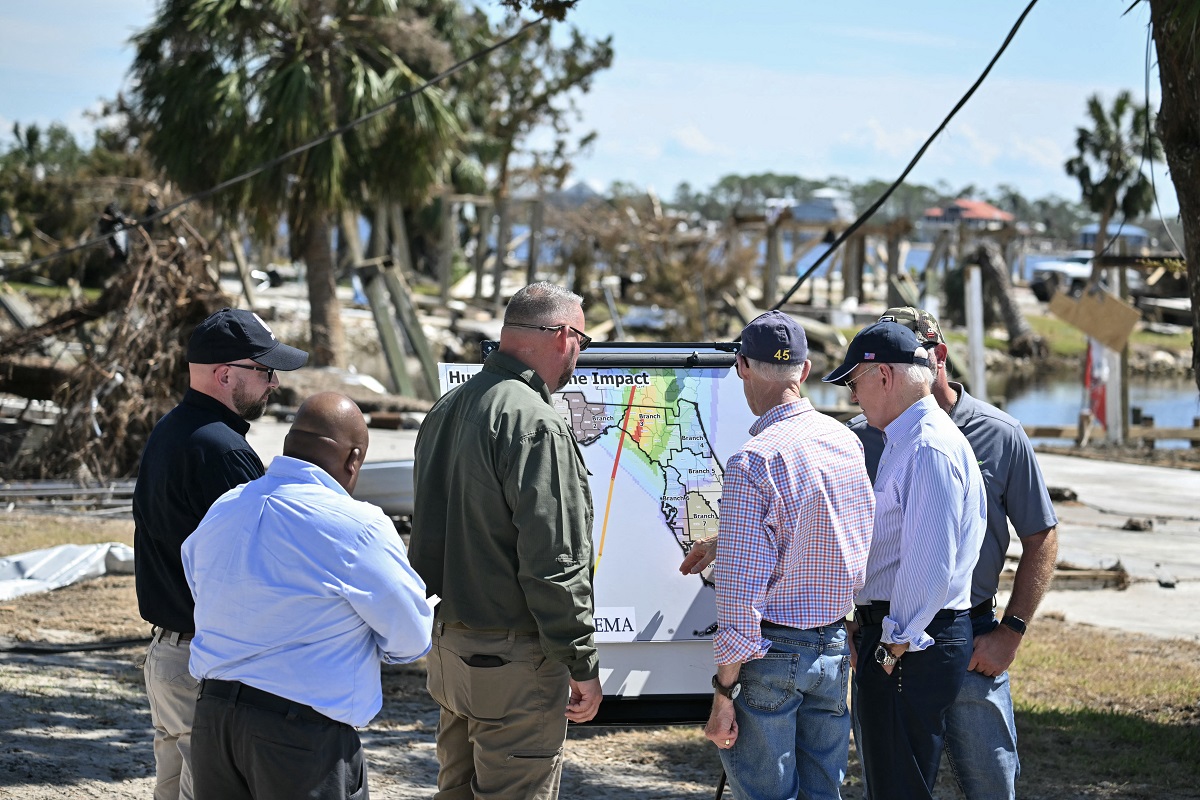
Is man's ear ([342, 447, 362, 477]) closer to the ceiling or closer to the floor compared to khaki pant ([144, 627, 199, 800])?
closer to the ceiling

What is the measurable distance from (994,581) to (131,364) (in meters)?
10.3

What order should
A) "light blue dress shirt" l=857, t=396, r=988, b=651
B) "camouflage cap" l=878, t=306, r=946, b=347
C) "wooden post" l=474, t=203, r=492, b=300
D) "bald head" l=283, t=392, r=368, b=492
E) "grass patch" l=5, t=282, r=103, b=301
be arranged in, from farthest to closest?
"wooden post" l=474, t=203, r=492, b=300 < "grass patch" l=5, t=282, r=103, b=301 < "camouflage cap" l=878, t=306, r=946, b=347 < "light blue dress shirt" l=857, t=396, r=988, b=651 < "bald head" l=283, t=392, r=368, b=492

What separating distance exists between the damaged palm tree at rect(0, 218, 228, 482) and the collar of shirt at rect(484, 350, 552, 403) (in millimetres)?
9340

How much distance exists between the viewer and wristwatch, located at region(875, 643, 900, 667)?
3.72 meters

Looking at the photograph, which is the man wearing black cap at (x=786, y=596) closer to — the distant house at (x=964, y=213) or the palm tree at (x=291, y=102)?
the palm tree at (x=291, y=102)

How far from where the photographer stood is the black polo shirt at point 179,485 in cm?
356

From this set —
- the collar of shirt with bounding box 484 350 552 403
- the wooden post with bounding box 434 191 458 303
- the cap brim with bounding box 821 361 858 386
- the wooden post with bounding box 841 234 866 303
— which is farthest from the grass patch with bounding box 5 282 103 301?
the wooden post with bounding box 841 234 866 303

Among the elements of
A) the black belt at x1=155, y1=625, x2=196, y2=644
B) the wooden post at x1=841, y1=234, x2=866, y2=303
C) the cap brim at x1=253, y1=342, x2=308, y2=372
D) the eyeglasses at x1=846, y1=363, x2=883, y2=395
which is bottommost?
the black belt at x1=155, y1=625, x2=196, y2=644

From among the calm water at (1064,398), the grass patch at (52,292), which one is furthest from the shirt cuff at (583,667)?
the calm water at (1064,398)

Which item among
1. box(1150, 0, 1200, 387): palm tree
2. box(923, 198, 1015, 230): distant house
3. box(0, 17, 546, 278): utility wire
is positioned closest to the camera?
box(1150, 0, 1200, 387): palm tree

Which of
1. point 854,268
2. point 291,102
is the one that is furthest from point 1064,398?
point 291,102

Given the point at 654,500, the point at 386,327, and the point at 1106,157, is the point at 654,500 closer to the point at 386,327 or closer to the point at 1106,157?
the point at 386,327

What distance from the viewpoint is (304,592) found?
2910 millimetres

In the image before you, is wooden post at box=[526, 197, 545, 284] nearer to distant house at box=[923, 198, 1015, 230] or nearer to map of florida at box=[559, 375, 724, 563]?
map of florida at box=[559, 375, 724, 563]
